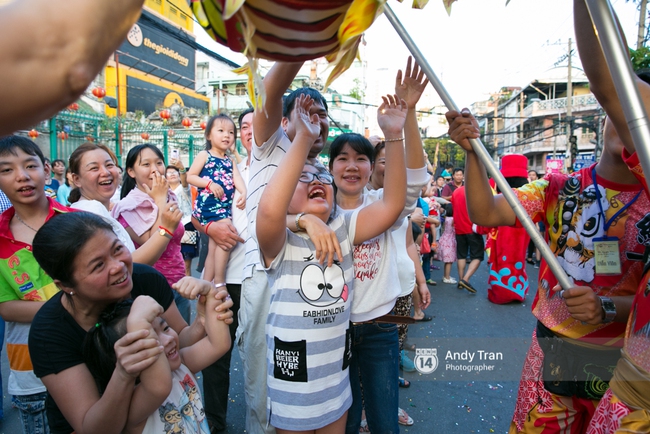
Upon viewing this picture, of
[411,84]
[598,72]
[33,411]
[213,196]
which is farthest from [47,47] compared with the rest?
[213,196]

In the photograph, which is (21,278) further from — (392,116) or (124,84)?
(124,84)

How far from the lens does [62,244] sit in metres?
1.27

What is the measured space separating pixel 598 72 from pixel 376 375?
1.56m

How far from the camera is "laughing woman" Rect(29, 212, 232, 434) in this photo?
112 cm

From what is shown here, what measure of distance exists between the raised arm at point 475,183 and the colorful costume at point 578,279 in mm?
116

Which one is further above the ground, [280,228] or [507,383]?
[280,228]

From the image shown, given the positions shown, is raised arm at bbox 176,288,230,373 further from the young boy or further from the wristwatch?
the wristwatch

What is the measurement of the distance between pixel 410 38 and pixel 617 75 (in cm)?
59

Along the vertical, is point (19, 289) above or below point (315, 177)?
below

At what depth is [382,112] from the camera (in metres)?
1.77

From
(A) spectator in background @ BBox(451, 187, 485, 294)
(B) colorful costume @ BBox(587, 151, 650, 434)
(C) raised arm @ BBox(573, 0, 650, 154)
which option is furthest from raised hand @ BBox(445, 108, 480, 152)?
(A) spectator in background @ BBox(451, 187, 485, 294)

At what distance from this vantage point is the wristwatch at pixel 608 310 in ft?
4.34

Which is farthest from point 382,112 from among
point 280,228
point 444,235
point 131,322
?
point 444,235

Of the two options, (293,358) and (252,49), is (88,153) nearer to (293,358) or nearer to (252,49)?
(293,358)
